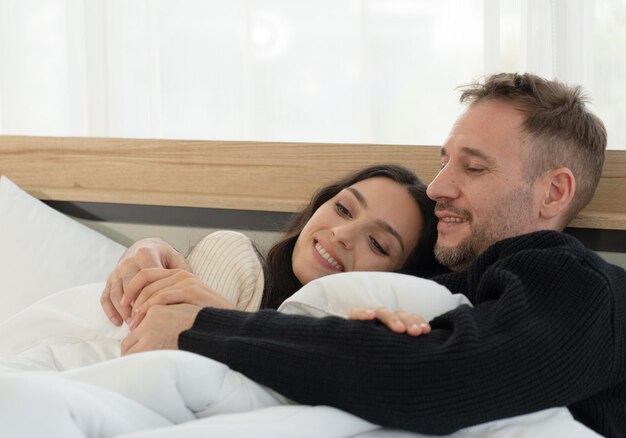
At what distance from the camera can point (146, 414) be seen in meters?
1.09

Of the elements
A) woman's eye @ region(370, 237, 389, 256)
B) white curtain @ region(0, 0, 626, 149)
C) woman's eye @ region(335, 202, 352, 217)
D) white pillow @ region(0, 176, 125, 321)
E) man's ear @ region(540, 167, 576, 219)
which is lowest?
white pillow @ region(0, 176, 125, 321)

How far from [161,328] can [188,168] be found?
80 centimetres

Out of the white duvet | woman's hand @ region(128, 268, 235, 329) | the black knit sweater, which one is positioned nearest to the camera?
the white duvet

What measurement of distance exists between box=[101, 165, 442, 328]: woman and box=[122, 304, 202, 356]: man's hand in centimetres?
23

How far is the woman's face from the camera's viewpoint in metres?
1.73

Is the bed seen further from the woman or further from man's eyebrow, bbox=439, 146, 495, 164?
man's eyebrow, bbox=439, 146, 495, 164

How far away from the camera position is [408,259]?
1.80m

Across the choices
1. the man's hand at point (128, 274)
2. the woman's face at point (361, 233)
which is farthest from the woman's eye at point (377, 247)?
the man's hand at point (128, 274)

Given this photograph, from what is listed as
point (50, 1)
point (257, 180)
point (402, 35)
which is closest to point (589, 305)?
point (257, 180)

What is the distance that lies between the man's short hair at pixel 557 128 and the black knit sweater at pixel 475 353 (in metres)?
0.28

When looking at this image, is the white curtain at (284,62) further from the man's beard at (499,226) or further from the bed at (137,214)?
the man's beard at (499,226)

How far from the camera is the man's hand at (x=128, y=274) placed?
1562mm

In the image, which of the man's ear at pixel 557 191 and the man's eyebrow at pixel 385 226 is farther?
the man's eyebrow at pixel 385 226

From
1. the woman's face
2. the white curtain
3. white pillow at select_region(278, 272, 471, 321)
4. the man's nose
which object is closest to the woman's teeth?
the woman's face
